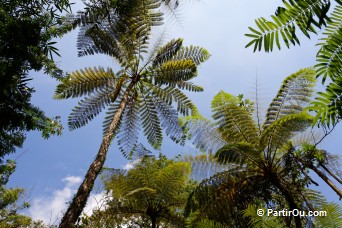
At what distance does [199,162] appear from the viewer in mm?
8133

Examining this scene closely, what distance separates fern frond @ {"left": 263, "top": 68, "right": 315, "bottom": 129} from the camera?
739 centimetres

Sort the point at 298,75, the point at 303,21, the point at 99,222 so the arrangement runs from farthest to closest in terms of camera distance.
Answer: the point at 99,222 → the point at 298,75 → the point at 303,21

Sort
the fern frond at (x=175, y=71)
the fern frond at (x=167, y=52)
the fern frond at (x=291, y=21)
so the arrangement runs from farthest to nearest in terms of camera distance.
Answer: the fern frond at (x=167, y=52)
the fern frond at (x=175, y=71)
the fern frond at (x=291, y=21)

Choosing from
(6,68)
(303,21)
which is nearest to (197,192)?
(6,68)

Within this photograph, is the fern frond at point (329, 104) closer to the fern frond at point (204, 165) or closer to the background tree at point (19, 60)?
the background tree at point (19, 60)

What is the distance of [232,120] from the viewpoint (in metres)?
7.32

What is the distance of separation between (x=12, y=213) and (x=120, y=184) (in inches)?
265

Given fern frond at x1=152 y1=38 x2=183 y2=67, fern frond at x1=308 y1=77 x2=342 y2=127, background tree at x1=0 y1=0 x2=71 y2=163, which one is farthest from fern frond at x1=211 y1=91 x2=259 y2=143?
fern frond at x1=308 y1=77 x2=342 y2=127

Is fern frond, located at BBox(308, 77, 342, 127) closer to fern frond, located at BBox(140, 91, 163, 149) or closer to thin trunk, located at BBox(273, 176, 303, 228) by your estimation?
thin trunk, located at BBox(273, 176, 303, 228)

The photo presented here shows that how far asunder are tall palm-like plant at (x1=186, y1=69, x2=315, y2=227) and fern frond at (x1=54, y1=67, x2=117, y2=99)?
2.87 m

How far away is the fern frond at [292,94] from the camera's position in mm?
7390

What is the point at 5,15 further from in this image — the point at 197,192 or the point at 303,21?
the point at 197,192

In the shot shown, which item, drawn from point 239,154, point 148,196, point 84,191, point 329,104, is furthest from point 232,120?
point 329,104

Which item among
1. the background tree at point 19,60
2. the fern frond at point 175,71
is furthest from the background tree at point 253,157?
the background tree at point 19,60
